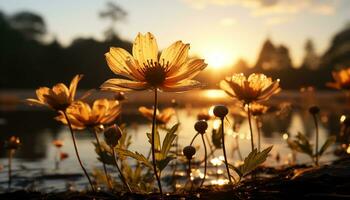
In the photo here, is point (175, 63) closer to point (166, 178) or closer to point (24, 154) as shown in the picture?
point (166, 178)

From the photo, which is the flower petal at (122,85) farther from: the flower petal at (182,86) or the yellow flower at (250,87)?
the yellow flower at (250,87)

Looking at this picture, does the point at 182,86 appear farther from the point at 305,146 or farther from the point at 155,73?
the point at 305,146

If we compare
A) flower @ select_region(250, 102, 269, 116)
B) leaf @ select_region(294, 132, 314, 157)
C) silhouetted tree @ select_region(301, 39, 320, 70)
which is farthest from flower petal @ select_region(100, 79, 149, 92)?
silhouetted tree @ select_region(301, 39, 320, 70)

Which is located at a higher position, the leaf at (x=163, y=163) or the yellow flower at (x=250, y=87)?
the yellow flower at (x=250, y=87)

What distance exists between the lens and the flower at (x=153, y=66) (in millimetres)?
2727

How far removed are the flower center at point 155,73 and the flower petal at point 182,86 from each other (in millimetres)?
43

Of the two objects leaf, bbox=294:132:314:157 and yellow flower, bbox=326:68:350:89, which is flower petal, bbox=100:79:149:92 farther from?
yellow flower, bbox=326:68:350:89

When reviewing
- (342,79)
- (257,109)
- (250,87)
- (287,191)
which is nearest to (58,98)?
(250,87)

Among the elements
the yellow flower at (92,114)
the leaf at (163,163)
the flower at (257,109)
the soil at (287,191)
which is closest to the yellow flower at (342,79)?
the flower at (257,109)

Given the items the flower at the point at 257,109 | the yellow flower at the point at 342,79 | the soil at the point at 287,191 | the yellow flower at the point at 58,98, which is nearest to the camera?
the soil at the point at 287,191

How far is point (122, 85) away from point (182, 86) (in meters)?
0.31

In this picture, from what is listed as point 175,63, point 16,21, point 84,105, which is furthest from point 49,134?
point 16,21

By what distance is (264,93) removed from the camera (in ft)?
10.3

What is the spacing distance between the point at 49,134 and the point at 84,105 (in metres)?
6.65
